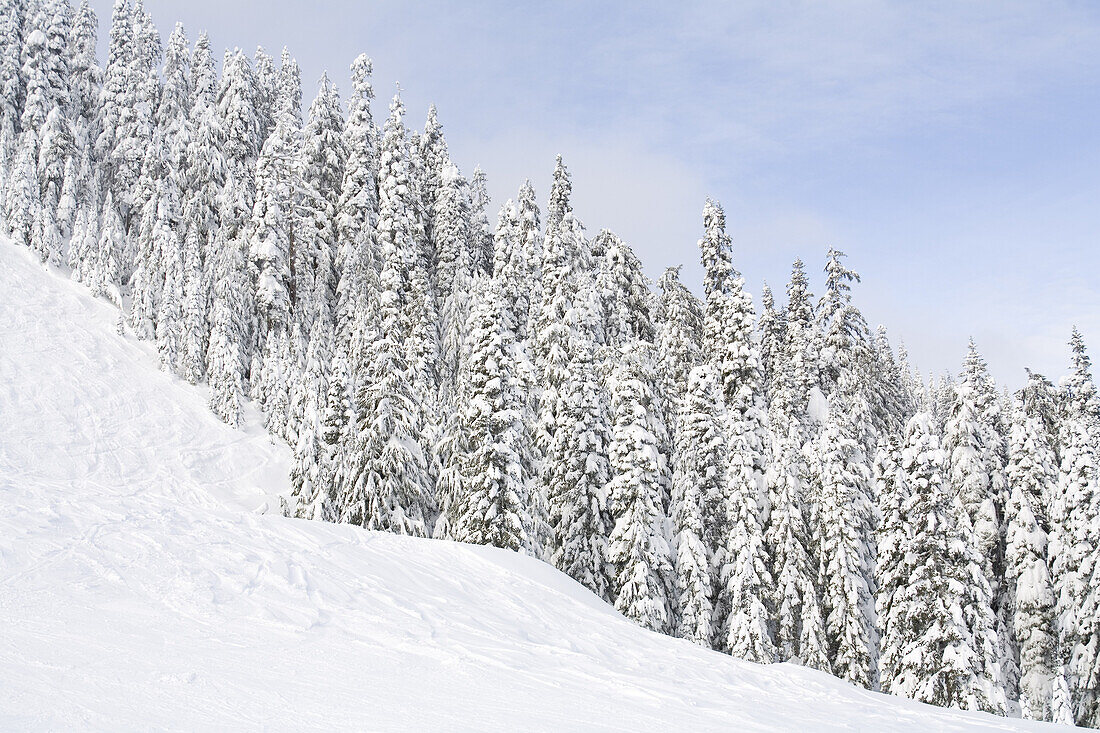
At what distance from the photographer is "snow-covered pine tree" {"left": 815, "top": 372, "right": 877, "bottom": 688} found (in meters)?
25.6

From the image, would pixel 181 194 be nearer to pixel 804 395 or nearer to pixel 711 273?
pixel 711 273

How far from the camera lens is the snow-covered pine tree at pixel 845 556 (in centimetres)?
2556

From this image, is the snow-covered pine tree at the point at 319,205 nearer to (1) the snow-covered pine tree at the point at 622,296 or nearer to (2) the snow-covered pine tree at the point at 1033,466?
(1) the snow-covered pine tree at the point at 622,296

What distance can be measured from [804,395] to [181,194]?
1647 inches

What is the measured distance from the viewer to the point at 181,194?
47406mm

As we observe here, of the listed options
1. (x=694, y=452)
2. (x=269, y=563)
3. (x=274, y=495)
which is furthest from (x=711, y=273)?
(x=269, y=563)

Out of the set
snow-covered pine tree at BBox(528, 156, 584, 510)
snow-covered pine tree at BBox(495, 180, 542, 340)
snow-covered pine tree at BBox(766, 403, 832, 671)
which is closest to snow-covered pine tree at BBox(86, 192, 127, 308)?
snow-covered pine tree at BBox(495, 180, 542, 340)

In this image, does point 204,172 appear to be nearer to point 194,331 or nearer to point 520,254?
point 194,331

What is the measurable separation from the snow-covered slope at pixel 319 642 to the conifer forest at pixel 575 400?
9962 mm

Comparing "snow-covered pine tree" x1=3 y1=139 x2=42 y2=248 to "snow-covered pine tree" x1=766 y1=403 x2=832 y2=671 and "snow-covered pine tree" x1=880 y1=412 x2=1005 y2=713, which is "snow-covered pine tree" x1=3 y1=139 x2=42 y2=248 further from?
"snow-covered pine tree" x1=880 y1=412 x2=1005 y2=713

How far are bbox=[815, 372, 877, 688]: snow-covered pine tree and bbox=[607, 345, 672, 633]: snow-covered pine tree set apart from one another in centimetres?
627

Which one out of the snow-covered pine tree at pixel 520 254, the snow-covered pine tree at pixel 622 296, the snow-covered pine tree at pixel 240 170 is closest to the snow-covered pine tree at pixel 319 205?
the snow-covered pine tree at pixel 240 170

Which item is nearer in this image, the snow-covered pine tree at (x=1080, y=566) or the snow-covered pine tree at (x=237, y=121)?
the snow-covered pine tree at (x=1080, y=566)

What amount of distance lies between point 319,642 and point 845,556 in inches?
875
